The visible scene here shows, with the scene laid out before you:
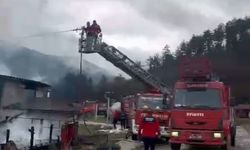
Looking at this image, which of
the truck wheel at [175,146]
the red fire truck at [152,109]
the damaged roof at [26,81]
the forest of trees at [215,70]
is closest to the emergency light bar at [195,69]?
the truck wheel at [175,146]

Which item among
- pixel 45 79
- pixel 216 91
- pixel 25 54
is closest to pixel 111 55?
pixel 25 54

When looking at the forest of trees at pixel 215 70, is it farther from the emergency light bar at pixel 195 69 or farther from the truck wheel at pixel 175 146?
the truck wheel at pixel 175 146

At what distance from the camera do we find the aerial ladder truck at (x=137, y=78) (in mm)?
22875

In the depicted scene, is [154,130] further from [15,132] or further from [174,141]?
[15,132]

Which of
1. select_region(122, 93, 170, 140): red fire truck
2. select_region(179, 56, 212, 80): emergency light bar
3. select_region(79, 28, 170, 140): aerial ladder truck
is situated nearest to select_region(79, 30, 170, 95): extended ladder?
select_region(79, 28, 170, 140): aerial ladder truck

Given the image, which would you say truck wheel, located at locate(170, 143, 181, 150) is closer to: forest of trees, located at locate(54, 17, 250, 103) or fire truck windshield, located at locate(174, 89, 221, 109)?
fire truck windshield, located at locate(174, 89, 221, 109)

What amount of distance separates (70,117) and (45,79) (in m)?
29.2

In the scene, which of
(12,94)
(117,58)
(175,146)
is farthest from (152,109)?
(117,58)

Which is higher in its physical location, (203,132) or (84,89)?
(84,89)

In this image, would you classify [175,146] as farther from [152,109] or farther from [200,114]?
[152,109]

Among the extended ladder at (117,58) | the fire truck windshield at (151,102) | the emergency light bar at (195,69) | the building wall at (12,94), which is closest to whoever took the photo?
the emergency light bar at (195,69)

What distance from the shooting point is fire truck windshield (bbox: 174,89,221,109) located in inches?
696

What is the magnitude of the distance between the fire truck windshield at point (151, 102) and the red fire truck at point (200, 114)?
4614mm

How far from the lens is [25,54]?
39000 millimetres
